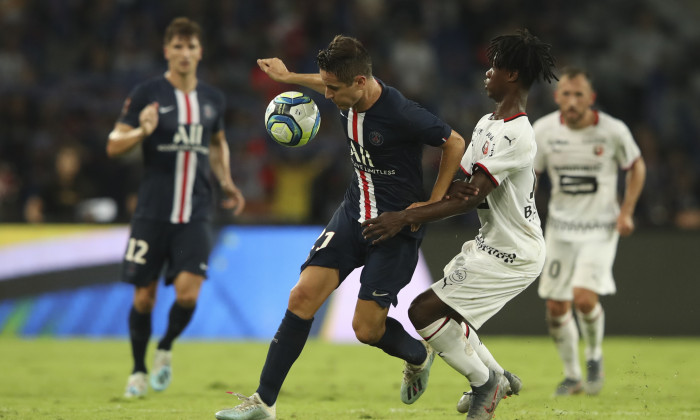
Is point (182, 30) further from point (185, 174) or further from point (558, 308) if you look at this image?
point (558, 308)

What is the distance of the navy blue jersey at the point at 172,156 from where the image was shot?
7055 millimetres

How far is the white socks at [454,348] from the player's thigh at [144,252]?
2.42m

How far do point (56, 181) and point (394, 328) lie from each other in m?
6.45

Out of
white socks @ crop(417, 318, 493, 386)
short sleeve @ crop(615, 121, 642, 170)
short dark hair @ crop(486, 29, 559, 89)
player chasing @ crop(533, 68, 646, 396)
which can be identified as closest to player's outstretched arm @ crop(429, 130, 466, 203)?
short dark hair @ crop(486, 29, 559, 89)

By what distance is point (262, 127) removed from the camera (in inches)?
535

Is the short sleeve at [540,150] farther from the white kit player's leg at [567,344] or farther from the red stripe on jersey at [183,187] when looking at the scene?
the red stripe on jersey at [183,187]

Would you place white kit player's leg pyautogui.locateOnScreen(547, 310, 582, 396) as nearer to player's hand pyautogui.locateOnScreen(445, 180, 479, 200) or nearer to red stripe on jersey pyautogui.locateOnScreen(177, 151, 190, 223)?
player's hand pyautogui.locateOnScreen(445, 180, 479, 200)

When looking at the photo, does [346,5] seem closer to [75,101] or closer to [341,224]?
[75,101]

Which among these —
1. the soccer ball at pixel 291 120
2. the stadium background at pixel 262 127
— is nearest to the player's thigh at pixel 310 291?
the soccer ball at pixel 291 120

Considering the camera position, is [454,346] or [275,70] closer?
[454,346]

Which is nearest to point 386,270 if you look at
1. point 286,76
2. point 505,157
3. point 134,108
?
point 505,157

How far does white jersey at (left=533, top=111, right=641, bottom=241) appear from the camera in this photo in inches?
296

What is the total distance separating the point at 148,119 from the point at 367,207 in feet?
6.69

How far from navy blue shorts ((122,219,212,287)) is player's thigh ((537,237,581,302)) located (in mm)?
2676
